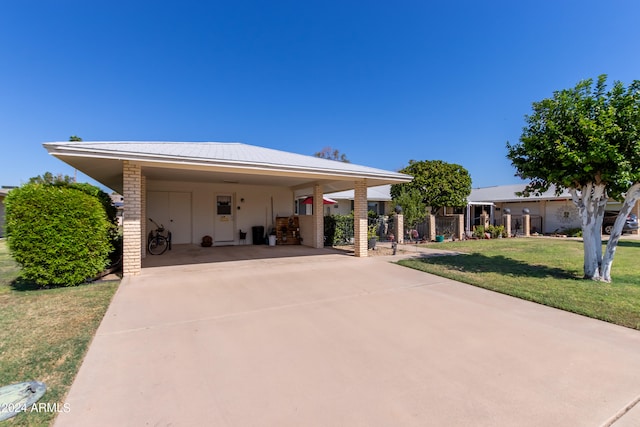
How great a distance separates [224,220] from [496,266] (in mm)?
10832

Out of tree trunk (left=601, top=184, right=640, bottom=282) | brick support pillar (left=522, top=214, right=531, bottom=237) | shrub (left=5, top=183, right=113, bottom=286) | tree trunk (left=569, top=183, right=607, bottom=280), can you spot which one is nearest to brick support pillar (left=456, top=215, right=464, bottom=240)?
brick support pillar (left=522, top=214, right=531, bottom=237)

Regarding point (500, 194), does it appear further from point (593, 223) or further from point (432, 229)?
point (593, 223)

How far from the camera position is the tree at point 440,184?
17.4 m

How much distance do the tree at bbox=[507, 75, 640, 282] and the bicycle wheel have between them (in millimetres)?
11965

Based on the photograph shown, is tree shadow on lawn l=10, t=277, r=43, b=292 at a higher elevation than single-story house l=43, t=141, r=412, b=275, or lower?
lower

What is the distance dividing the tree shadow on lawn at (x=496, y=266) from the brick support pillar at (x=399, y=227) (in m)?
4.74

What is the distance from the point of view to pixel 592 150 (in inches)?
240

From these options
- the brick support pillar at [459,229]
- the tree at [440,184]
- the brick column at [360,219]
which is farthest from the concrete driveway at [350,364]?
the tree at [440,184]

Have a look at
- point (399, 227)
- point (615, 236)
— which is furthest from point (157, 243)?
point (615, 236)

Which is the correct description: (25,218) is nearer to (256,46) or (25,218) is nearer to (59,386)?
(59,386)

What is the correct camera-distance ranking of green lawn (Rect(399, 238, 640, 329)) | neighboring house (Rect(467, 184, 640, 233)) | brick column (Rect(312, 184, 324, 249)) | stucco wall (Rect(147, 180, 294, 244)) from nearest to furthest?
1. green lawn (Rect(399, 238, 640, 329))
2. brick column (Rect(312, 184, 324, 249))
3. stucco wall (Rect(147, 180, 294, 244))
4. neighboring house (Rect(467, 184, 640, 233))

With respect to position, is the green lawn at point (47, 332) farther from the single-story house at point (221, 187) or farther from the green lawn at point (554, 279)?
the green lawn at point (554, 279)

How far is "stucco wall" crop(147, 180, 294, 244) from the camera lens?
42.0ft

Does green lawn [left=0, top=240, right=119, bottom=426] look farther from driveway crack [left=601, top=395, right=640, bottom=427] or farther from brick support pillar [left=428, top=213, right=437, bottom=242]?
brick support pillar [left=428, top=213, right=437, bottom=242]
